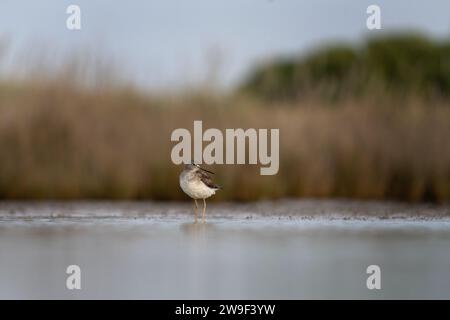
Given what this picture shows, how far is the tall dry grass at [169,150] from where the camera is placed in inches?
401

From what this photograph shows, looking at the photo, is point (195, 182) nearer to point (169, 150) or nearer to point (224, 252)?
point (224, 252)

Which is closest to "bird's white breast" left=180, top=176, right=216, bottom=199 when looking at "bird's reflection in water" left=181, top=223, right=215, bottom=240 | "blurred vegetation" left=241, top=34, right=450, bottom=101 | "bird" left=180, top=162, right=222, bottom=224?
"bird" left=180, top=162, right=222, bottom=224

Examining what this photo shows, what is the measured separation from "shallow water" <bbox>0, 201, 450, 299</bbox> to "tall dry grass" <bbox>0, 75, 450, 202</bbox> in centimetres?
112

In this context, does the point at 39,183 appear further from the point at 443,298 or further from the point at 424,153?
the point at 443,298

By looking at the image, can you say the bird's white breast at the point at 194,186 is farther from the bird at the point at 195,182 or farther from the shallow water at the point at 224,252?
the shallow water at the point at 224,252

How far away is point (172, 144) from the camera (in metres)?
10.5

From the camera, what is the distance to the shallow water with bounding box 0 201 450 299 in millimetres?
5129

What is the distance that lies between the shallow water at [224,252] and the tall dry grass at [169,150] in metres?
1.12

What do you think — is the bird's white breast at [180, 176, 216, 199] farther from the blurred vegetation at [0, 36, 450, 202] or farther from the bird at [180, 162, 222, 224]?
the blurred vegetation at [0, 36, 450, 202]

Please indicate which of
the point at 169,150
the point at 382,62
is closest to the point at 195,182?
the point at 169,150


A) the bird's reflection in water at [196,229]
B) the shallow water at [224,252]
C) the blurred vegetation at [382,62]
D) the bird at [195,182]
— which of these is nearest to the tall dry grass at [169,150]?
the shallow water at [224,252]

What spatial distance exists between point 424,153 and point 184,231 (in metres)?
4.52

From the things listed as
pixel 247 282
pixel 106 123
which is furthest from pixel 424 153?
pixel 247 282

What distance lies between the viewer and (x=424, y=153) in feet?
A: 35.0
